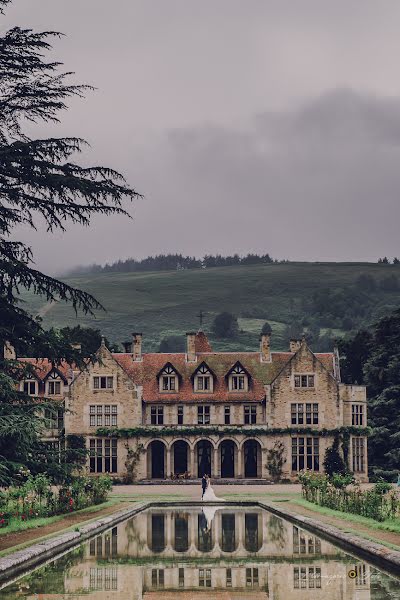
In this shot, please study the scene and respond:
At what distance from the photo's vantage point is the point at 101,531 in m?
30.7

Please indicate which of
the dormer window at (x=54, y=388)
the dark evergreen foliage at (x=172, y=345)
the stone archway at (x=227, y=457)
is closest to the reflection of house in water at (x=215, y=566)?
the stone archway at (x=227, y=457)

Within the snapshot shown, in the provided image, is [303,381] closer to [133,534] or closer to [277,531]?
[277,531]

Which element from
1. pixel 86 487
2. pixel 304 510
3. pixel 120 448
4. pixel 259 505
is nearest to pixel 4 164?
pixel 86 487

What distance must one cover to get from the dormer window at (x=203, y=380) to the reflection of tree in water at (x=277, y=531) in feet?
104

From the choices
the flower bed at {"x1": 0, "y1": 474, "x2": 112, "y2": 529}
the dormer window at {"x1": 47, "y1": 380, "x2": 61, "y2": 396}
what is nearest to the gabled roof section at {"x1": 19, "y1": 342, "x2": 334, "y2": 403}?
the dormer window at {"x1": 47, "y1": 380, "x2": 61, "y2": 396}

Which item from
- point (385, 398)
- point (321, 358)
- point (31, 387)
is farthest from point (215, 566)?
point (321, 358)

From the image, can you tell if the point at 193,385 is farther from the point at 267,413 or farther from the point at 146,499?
the point at 146,499

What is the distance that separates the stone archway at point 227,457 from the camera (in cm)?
6762

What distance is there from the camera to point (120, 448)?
2618 inches

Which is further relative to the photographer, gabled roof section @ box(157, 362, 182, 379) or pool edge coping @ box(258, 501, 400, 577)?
gabled roof section @ box(157, 362, 182, 379)

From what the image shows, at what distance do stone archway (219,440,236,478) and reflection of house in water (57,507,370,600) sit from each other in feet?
116

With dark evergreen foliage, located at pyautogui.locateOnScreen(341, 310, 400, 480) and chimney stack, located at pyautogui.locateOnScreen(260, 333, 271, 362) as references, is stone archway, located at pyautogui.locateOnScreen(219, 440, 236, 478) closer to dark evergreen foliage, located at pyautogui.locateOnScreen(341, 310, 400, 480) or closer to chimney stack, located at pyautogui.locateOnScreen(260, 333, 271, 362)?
chimney stack, located at pyautogui.locateOnScreen(260, 333, 271, 362)

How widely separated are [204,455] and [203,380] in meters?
5.13

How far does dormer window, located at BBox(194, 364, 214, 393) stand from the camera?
68250 mm
